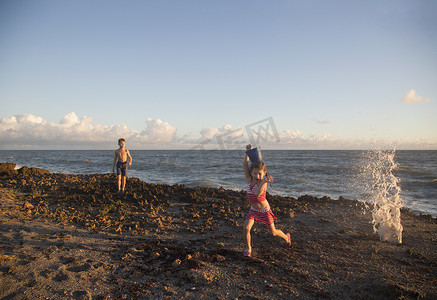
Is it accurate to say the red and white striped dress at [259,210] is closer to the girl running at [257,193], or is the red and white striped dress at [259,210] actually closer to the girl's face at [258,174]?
the girl running at [257,193]

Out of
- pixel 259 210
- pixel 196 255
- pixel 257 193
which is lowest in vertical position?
pixel 196 255

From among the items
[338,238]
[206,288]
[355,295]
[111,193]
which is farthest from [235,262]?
[111,193]

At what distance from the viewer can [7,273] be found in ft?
11.5

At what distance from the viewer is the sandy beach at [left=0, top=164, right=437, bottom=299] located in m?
3.38

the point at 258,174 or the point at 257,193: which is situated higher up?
the point at 258,174

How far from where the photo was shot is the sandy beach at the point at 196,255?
3.38 m

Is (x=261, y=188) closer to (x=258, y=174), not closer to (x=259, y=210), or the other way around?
(x=258, y=174)

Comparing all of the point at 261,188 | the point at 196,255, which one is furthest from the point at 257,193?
the point at 196,255

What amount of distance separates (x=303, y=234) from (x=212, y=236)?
2063 millimetres

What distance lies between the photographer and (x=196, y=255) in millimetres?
4250

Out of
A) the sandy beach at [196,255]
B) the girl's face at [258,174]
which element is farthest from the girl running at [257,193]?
the sandy beach at [196,255]

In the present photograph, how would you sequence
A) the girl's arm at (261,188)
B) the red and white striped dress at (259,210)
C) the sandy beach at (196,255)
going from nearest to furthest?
the sandy beach at (196,255) → the girl's arm at (261,188) → the red and white striped dress at (259,210)

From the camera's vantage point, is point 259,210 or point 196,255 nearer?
point 196,255

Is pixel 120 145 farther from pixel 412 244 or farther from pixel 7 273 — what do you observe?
pixel 412 244
